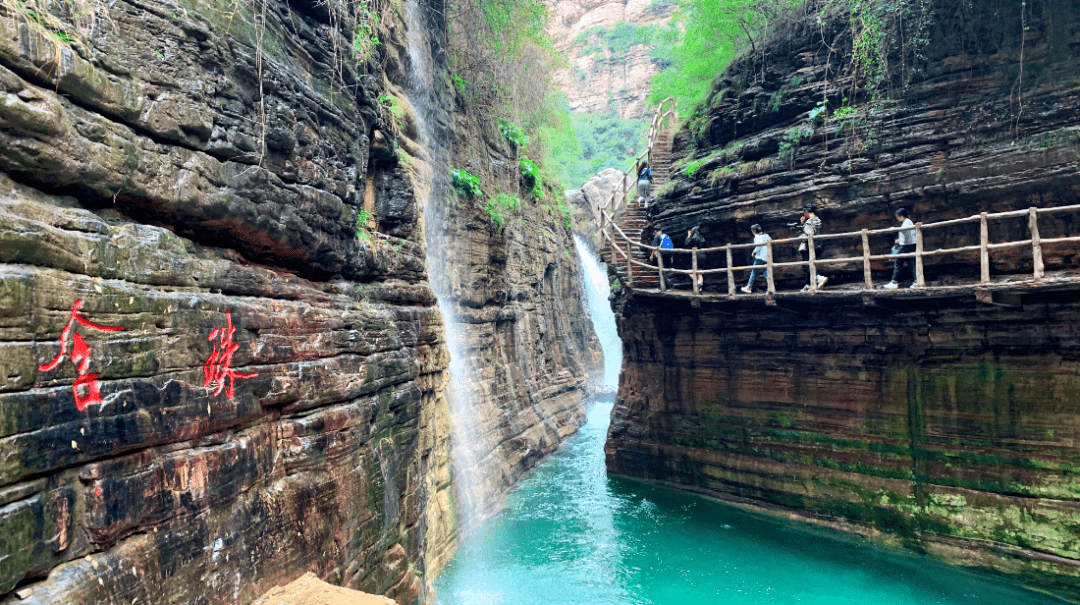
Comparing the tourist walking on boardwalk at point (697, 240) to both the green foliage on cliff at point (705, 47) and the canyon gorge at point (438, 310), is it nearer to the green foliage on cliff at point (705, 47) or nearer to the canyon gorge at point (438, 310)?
the canyon gorge at point (438, 310)

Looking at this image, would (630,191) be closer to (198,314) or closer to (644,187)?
(644,187)

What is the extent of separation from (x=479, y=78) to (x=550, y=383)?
9.94 meters

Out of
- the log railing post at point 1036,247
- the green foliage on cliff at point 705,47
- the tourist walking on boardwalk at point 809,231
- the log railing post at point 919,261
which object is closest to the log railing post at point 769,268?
the tourist walking on boardwalk at point 809,231

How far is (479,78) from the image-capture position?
1497 centimetres

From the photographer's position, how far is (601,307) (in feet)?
110

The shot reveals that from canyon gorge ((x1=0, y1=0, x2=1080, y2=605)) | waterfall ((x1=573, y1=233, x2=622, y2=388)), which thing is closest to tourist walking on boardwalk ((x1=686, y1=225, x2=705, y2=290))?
canyon gorge ((x1=0, y1=0, x2=1080, y2=605))

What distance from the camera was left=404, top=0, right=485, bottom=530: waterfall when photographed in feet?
37.8

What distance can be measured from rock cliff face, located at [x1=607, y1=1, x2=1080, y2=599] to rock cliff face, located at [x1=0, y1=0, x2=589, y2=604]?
743cm

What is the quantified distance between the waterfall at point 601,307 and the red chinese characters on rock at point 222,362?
22.3 metres

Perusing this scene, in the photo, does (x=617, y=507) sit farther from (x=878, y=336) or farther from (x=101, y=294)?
(x=101, y=294)

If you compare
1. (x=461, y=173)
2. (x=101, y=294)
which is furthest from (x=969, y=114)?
(x=101, y=294)

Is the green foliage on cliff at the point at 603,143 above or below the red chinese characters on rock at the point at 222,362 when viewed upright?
above

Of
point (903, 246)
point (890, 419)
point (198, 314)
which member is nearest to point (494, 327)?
point (890, 419)

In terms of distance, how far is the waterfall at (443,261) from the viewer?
37.8 feet
